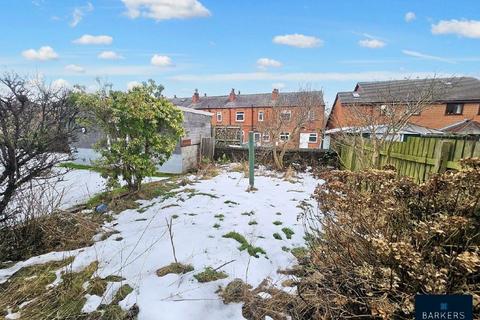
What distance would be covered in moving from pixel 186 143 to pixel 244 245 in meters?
7.19

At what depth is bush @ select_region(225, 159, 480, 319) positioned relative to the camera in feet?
5.33

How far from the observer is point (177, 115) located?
677cm

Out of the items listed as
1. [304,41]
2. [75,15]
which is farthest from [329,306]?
[304,41]

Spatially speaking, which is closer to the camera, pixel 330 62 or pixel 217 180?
pixel 217 180

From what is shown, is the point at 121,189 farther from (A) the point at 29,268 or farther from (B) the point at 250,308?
(B) the point at 250,308

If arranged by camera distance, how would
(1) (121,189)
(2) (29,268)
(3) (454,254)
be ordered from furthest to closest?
(1) (121,189) → (2) (29,268) → (3) (454,254)

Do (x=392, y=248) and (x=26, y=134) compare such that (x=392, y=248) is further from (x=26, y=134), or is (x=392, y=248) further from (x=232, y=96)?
(x=232, y=96)

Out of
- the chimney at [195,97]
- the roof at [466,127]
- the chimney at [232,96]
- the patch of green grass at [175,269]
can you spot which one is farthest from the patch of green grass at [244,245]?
the chimney at [195,97]

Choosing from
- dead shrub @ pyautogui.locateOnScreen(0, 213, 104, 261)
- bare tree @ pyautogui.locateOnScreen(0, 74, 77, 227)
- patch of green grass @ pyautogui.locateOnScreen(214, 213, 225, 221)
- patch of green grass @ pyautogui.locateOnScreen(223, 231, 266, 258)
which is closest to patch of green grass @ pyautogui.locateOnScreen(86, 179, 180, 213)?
dead shrub @ pyautogui.locateOnScreen(0, 213, 104, 261)

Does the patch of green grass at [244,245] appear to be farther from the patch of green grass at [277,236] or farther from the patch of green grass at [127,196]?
the patch of green grass at [127,196]

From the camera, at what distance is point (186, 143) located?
10203 millimetres

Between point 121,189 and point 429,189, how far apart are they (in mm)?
6594

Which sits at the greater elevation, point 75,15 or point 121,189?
point 75,15

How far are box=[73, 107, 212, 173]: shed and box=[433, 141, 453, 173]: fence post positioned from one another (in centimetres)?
727
